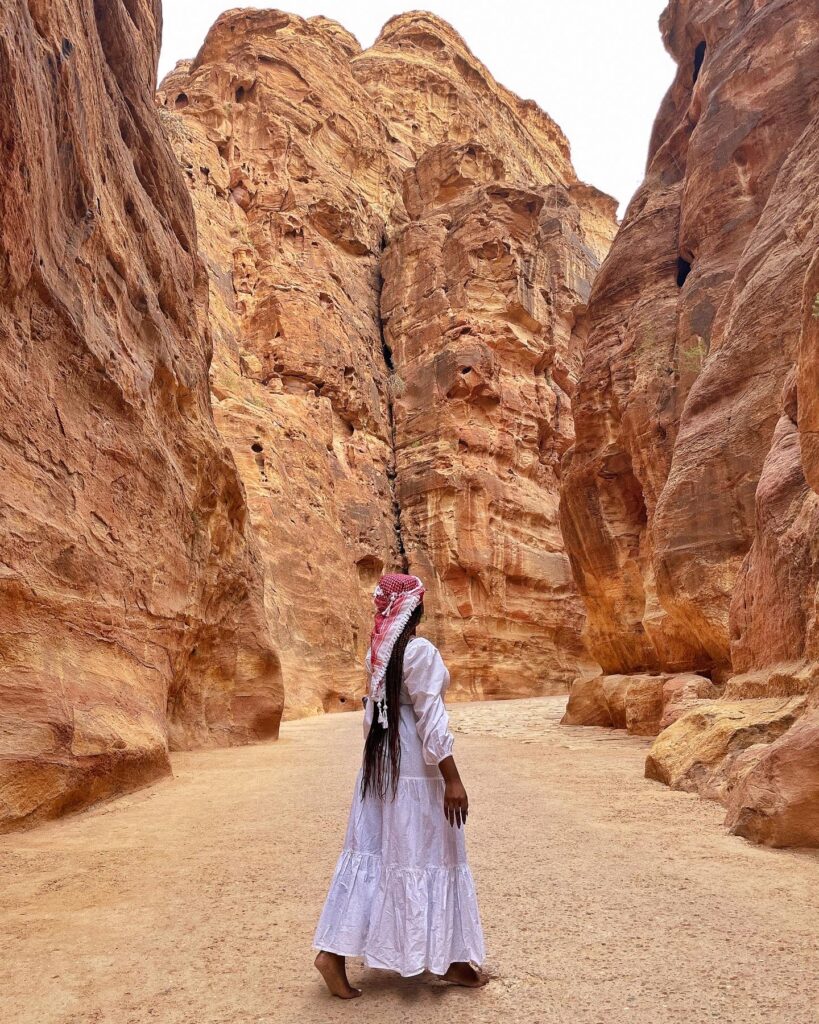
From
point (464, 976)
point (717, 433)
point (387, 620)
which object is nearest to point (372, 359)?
point (717, 433)

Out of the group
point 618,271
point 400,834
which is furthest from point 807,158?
point 400,834

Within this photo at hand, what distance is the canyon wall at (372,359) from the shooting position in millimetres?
25828

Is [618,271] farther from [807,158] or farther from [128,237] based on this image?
[128,237]

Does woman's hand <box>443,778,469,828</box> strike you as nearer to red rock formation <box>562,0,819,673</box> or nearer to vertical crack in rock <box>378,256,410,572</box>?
red rock formation <box>562,0,819,673</box>

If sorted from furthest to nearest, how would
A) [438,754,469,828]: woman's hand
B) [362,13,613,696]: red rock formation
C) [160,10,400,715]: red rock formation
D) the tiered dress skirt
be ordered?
[362,13,613,696]: red rock formation
[160,10,400,715]: red rock formation
[438,754,469,828]: woman's hand
the tiered dress skirt

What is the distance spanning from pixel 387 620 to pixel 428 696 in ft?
1.30

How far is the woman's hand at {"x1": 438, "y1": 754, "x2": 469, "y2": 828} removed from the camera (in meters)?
2.84

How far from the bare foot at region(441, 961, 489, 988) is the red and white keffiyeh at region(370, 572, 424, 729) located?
904 mm

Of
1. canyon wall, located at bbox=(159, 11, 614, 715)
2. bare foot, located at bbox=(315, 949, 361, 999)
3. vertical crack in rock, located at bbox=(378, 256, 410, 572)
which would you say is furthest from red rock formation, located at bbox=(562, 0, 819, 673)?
vertical crack in rock, located at bbox=(378, 256, 410, 572)

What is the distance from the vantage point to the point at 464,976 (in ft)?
8.96

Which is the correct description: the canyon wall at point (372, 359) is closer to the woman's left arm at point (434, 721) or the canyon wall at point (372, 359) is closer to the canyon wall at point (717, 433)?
the canyon wall at point (717, 433)

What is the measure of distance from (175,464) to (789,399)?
7899 mm

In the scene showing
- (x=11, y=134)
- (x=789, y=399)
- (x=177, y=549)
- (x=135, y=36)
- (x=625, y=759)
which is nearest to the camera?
(x=11, y=134)

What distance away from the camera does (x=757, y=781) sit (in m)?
4.77
